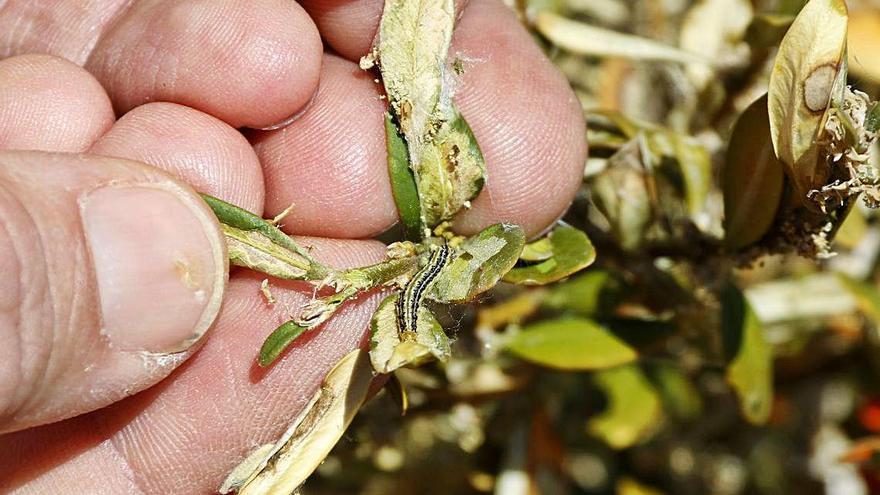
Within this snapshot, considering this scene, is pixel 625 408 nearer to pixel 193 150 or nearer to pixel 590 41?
pixel 590 41

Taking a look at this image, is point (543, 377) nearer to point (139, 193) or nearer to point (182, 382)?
point (182, 382)

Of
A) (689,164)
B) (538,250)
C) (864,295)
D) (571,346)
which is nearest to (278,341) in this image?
(538,250)

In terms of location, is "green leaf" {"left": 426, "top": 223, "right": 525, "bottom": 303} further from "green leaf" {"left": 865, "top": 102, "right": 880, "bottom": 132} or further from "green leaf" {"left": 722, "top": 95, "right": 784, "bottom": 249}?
"green leaf" {"left": 865, "top": 102, "right": 880, "bottom": 132}

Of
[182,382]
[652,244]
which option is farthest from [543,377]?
[182,382]

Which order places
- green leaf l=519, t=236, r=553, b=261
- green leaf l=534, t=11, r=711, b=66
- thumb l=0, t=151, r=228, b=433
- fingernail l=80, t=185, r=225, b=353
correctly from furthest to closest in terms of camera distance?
green leaf l=534, t=11, r=711, b=66, green leaf l=519, t=236, r=553, b=261, fingernail l=80, t=185, r=225, b=353, thumb l=0, t=151, r=228, b=433

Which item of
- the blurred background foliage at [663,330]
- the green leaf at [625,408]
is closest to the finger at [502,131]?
the blurred background foliage at [663,330]

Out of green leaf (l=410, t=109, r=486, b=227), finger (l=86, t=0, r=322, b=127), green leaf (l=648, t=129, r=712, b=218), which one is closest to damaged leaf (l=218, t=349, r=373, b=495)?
green leaf (l=410, t=109, r=486, b=227)
